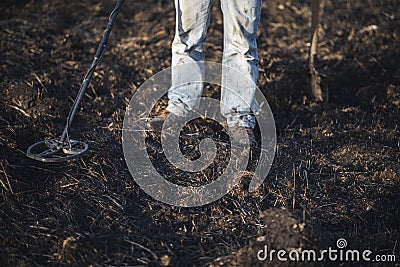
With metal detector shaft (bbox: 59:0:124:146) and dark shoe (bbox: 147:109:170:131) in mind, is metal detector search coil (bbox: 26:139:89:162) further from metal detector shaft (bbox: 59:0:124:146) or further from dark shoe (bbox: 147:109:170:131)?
dark shoe (bbox: 147:109:170:131)

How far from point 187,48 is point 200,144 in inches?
25.1

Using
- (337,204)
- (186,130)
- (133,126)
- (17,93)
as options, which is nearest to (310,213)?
(337,204)

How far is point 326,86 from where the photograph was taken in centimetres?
433

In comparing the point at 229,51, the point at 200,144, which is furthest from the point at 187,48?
the point at 200,144

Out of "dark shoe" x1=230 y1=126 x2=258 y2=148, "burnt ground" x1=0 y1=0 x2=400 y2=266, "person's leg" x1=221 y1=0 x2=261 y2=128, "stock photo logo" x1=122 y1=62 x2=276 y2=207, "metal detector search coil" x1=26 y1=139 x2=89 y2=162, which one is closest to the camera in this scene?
"burnt ground" x1=0 y1=0 x2=400 y2=266

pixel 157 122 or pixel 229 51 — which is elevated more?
pixel 229 51

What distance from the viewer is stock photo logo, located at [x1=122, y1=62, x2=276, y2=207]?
3.22 meters

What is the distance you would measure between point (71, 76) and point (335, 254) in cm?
269

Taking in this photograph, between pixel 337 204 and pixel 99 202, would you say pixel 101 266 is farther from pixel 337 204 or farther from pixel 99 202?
pixel 337 204
